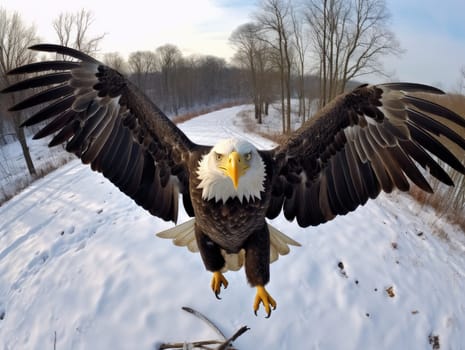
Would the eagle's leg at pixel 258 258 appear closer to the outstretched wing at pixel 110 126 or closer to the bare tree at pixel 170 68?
the outstretched wing at pixel 110 126

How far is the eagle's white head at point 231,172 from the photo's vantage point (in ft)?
5.20

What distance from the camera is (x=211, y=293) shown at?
3.79 meters

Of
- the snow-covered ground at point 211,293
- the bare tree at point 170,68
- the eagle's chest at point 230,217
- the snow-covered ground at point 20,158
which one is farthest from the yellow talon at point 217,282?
the bare tree at point 170,68

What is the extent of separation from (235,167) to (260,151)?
44cm

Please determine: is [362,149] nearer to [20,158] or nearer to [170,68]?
[20,158]

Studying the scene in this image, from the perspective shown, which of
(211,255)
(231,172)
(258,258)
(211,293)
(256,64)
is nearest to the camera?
(231,172)

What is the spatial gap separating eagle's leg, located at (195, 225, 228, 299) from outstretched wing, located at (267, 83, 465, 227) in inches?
24.7

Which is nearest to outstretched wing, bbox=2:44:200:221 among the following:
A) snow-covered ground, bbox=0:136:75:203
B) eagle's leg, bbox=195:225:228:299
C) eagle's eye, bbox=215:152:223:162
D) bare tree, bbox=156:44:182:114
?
eagle's leg, bbox=195:225:228:299

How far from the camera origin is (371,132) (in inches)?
88.2

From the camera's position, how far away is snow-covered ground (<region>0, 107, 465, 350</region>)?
3.52m

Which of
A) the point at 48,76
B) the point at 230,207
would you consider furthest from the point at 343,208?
the point at 48,76

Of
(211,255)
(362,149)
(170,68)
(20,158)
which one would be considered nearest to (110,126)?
(211,255)

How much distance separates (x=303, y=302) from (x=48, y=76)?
347cm

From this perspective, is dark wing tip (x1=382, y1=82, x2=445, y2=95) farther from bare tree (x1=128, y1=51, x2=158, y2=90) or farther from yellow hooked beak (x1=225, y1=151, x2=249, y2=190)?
bare tree (x1=128, y1=51, x2=158, y2=90)
